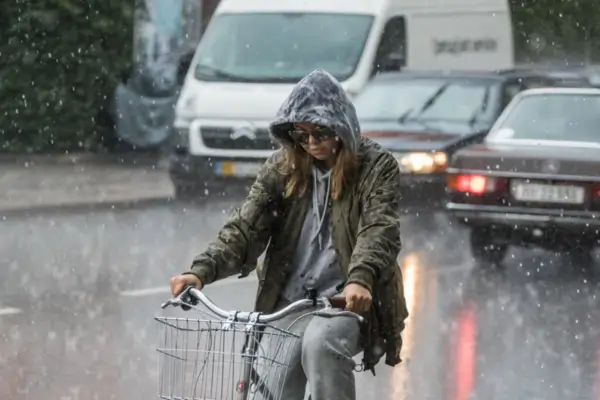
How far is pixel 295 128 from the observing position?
4590mm

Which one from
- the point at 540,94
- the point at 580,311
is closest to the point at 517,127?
the point at 540,94

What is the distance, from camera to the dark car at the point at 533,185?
11.4 metres

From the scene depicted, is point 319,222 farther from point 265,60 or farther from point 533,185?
point 265,60

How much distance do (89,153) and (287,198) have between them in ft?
63.6

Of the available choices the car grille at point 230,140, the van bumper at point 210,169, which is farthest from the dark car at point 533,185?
the van bumper at point 210,169

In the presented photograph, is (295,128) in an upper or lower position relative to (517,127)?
upper

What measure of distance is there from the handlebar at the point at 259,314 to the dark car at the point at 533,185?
7328mm

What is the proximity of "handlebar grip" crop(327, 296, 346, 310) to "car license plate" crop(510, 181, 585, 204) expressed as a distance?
24.1ft

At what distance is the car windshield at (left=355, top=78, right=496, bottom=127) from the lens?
15.7 metres

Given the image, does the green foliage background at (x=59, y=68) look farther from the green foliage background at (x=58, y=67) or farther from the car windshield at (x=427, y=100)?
the car windshield at (x=427, y=100)

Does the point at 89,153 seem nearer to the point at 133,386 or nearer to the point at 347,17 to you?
the point at 347,17

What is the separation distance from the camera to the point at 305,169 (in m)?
4.61

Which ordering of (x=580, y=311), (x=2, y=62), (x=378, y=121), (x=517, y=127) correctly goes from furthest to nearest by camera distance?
(x=2, y=62), (x=378, y=121), (x=517, y=127), (x=580, y=311)

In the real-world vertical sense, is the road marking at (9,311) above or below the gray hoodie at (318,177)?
below
